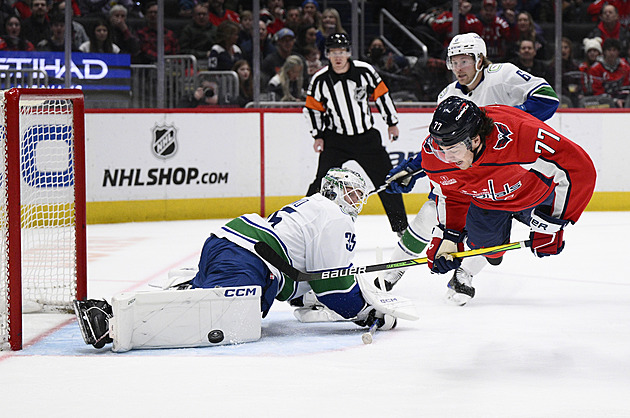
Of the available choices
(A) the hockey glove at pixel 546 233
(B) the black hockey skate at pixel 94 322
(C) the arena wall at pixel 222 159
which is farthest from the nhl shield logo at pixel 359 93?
(B) the black hockey skate at pixel 94 322

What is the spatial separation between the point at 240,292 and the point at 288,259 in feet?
0.81

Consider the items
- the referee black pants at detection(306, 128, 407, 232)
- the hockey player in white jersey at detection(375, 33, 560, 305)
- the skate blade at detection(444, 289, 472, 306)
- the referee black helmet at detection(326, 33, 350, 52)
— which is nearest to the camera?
the skate blade at detection(444, 289, 472, 306)

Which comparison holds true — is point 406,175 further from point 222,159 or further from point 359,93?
point 222,159

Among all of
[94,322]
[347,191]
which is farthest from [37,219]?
[347,191]

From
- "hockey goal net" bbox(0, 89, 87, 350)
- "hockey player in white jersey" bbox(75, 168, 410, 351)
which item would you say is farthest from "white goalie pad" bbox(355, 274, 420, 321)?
"hockey goal net" bbox(0, 89, 87, 350)

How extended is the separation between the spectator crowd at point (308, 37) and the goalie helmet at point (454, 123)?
495 centimetres

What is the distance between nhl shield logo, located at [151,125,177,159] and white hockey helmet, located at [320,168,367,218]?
4246mm

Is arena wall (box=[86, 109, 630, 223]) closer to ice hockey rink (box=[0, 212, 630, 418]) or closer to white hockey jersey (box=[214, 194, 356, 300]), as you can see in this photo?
ice hockey rink (box=[0, 212, 630, 418])

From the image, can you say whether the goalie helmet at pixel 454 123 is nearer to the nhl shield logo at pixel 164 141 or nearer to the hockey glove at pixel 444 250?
the hockey glove at pixel 444 250

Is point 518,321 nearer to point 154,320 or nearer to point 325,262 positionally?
Result: point 325,262

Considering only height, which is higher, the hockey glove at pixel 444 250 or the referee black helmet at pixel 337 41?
the referee black helmet at pixel 337 41

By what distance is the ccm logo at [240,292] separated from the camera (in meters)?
3.18

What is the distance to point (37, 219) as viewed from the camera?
4.17m

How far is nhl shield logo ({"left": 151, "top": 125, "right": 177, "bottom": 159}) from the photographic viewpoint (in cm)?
741
